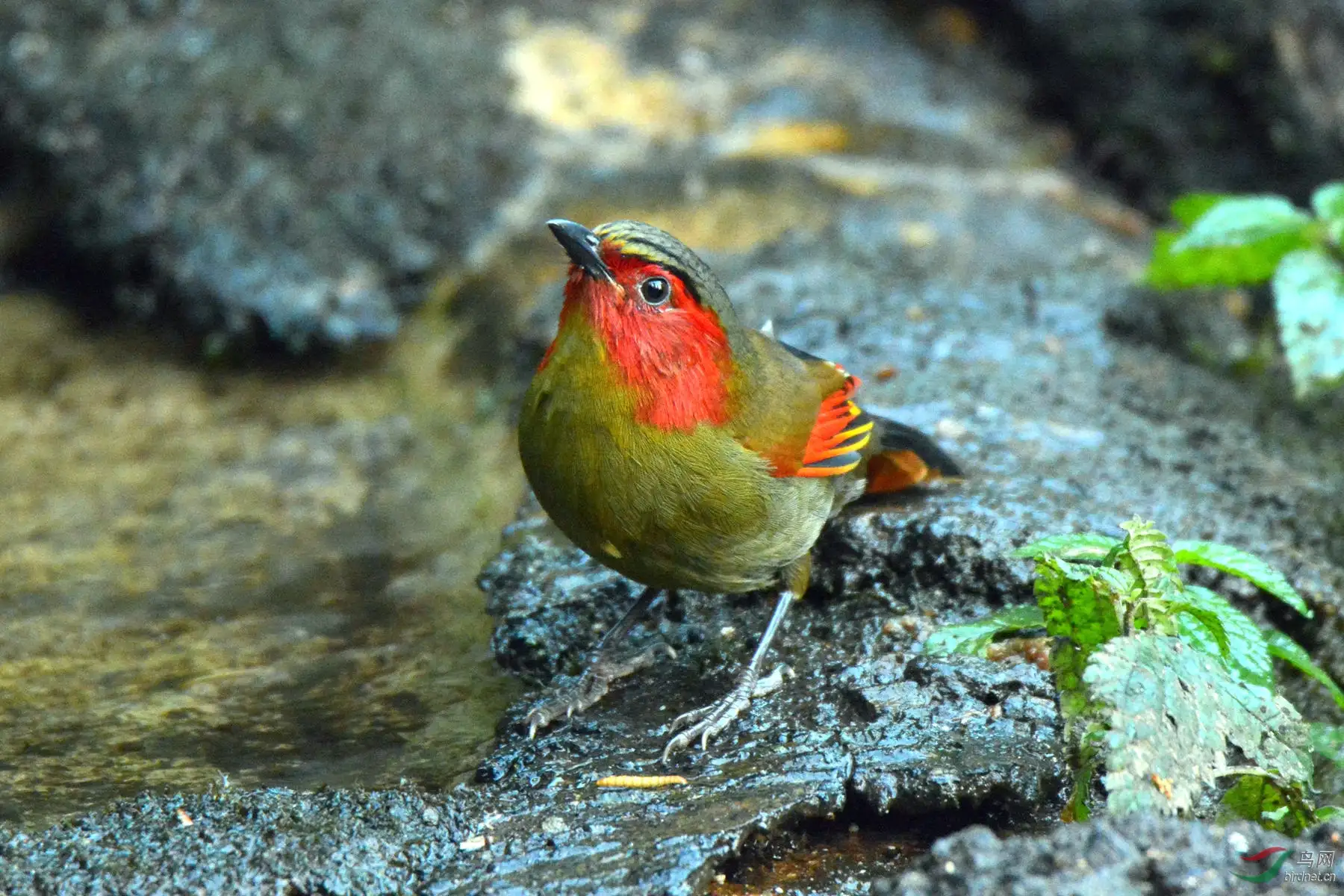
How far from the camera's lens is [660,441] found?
3586 millimetres

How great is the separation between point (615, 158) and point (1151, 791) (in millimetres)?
4909

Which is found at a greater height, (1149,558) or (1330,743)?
(1149,558)

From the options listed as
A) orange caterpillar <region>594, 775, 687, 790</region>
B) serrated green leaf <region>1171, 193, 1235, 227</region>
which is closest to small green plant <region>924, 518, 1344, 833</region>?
orange caterpillar <region>594, 775, 687, 790</region>

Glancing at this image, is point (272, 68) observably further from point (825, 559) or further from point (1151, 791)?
point (1151, 791)

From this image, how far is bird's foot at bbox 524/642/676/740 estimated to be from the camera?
366 cm

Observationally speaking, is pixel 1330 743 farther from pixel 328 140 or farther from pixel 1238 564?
pixel 328 140

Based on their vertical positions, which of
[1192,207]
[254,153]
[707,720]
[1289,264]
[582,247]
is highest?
[254,153]

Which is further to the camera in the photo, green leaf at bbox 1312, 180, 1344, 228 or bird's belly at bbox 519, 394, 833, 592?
green leaf at bbox 1312, 180, 1344, 228

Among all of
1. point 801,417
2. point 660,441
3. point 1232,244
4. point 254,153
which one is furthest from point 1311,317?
point 254,153

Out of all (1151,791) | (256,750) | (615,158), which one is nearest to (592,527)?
(256,750)

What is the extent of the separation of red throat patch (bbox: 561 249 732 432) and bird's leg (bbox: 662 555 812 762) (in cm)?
63

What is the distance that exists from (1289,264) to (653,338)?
2813 millimetres

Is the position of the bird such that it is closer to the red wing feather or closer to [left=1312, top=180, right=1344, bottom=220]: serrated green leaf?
the red wing feather

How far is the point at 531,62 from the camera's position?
7.41m
